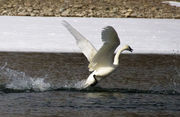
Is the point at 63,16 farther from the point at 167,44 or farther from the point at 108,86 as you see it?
the point at 108,86

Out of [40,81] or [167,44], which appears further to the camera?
[167,44]

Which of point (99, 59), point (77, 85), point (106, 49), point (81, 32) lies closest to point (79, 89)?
point (77, 85)

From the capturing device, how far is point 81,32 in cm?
2141

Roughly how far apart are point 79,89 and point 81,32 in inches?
326

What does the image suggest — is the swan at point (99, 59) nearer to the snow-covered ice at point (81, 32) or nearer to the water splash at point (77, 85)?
the water splash at point (77, 85)

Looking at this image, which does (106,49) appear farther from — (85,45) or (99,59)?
(85,45)

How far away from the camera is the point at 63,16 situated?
2608 cm

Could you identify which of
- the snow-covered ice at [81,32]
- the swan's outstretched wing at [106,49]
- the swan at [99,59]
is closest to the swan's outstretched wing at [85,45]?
the swan at [99,59]

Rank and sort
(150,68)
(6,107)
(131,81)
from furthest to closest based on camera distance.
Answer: (150,68) < (131,81) < (6,107)

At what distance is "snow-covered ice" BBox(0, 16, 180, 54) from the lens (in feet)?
65.5

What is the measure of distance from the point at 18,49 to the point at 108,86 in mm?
6632

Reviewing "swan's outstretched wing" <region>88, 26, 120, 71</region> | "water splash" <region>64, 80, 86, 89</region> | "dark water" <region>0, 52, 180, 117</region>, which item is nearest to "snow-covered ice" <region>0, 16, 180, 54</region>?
"dark water" <region>0, 52, 180, 117</region>

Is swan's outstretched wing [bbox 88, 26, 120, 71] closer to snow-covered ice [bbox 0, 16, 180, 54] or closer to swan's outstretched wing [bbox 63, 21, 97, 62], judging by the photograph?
swan's outstretched wing [bbox 63, 21, 97, 62]

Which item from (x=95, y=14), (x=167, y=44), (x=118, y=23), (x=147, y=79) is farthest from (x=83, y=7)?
(x=147, y=79)
